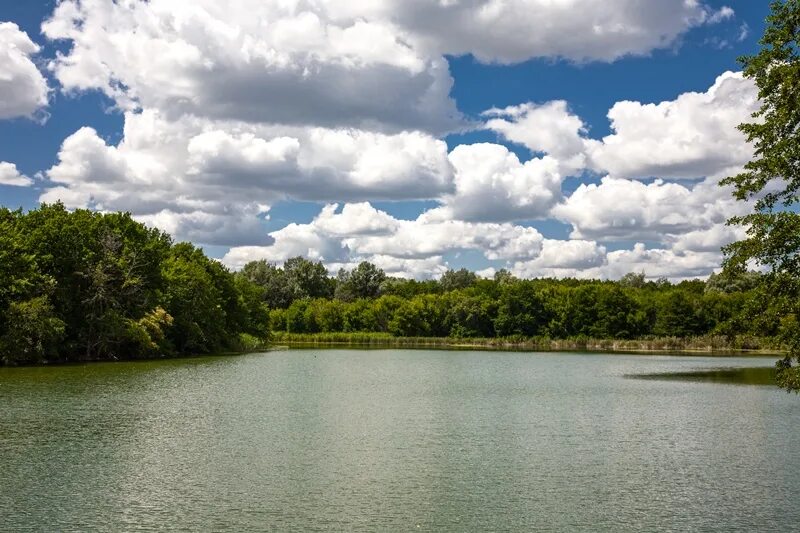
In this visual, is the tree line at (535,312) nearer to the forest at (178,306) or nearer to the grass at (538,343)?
the forest at (178,306)

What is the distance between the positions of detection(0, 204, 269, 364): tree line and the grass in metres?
47.4

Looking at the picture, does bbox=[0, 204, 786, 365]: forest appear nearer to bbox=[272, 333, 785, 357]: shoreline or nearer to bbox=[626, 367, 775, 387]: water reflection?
bbox=[272, 333, 785, 357]: shoreline

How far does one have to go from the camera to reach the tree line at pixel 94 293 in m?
65.7

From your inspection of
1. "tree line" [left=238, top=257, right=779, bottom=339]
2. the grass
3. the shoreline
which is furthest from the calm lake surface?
"tree line" [left=238, top=257, right=779, bottom=339]

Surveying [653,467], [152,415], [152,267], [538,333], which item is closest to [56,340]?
[152,267]

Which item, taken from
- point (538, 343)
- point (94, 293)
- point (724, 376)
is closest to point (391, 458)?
point (724, 376)

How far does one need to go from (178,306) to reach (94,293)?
49.2 feet

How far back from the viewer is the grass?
120 m

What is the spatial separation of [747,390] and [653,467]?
102 feet

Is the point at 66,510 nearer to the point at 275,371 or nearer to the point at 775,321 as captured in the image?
the point at 775,321

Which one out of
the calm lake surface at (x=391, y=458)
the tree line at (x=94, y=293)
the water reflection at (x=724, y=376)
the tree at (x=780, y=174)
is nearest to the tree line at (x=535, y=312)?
the tree line at (x=94, y=293)

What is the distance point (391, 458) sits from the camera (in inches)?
1040

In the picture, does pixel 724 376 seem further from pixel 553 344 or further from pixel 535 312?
pixel 535 312

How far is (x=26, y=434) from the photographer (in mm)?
29141
